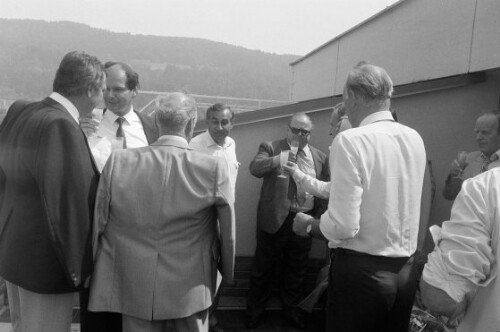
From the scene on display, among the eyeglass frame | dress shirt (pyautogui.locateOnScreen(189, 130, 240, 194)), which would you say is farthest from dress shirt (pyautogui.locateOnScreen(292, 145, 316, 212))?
dress shirt (pyautogui.locateOnScreen(189, 130, 240, 194))

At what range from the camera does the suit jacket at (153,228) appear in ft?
7.11

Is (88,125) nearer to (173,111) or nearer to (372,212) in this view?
(173,111)

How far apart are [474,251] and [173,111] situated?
1.45 m

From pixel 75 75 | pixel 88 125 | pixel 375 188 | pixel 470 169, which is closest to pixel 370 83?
pixel 375 188

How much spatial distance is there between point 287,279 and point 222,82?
47.4ft

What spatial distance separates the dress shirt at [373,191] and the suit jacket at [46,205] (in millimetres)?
1145

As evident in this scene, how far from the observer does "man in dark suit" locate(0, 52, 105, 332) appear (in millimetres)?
2033

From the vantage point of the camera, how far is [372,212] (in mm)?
2072

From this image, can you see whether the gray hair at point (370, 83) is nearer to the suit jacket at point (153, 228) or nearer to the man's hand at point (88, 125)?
the suit jacket at point (153, 228)

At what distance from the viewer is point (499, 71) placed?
12.4 ft

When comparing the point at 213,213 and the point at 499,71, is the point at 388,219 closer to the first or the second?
the point at 213,213

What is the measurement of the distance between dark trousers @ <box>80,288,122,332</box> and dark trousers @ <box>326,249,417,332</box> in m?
1.14

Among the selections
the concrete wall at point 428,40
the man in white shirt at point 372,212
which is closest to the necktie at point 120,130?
the man in white shirt at point 372,212

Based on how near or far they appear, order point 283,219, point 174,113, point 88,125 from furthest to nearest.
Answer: point 283,219 < point 88,125 < point 174,113
